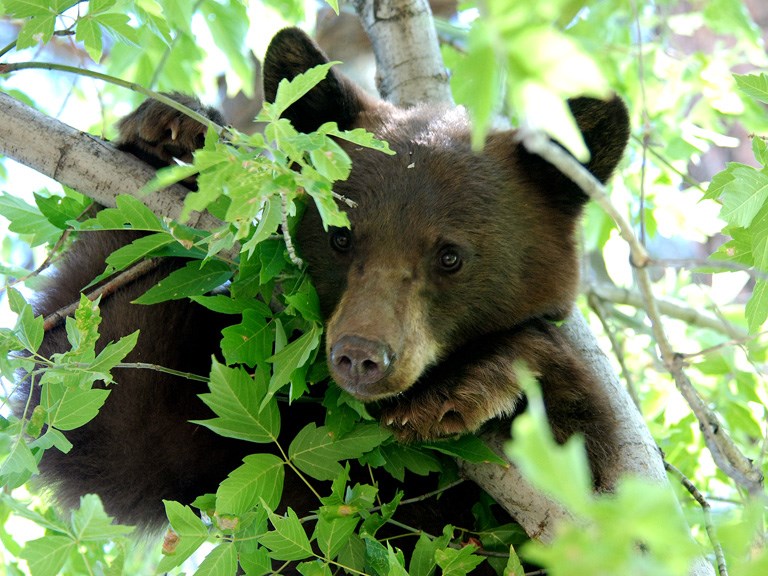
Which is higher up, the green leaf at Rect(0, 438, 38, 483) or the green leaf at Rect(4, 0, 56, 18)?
the green leaf at Rect(4, 0, 56, 18)

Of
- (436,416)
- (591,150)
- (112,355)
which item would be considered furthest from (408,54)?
(112,355)

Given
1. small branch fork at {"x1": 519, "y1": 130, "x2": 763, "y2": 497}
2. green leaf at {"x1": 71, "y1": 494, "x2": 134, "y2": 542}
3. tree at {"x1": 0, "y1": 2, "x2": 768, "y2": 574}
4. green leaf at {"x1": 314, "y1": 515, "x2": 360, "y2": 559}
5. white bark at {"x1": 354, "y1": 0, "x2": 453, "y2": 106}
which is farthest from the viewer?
white bark at {"x1": 354, "y1": 0, "x2": 453, "y2": 106}

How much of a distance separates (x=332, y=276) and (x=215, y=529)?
110 centimetres

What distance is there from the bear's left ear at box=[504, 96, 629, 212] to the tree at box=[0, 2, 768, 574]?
0.12m

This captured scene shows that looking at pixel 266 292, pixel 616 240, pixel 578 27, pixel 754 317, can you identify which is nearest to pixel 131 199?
pixel 266 292

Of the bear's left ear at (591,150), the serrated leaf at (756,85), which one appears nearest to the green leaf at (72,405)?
the bear's left ear at (591,150)

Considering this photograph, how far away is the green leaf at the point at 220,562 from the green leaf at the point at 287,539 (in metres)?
0.09

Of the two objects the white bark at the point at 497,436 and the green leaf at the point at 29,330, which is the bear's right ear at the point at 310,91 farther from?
the green leaf at the point at 29,330

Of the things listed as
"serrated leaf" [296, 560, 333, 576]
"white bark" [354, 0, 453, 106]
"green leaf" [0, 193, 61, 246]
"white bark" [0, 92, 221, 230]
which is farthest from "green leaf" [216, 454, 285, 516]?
"white bark" [354, 0, 453, 106]

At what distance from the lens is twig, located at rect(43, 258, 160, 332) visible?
11.5 ft

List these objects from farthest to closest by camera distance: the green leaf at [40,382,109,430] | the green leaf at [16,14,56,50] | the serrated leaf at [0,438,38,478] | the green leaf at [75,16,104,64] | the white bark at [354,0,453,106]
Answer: the white bark at [354,0,453,106], the green leaf at [75,16,104,64], the green leaf at [16,14,56,50], the green leaf at [40,382,109,430], the serrated leaf at [0,438,38,478]

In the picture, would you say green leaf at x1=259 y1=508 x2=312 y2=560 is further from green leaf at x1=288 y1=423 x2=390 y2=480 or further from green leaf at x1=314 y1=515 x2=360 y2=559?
green leaf at x1=288 y1=423 x2=390 y2=480

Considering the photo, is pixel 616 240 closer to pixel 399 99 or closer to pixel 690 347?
pixel 690 347

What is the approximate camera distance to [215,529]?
8.46 ft
